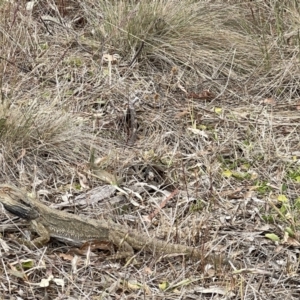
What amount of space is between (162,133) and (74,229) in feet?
4.57

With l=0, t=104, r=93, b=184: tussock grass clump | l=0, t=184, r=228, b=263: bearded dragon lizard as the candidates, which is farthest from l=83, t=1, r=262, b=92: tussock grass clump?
l=0, t=184, r=228, b=263: bearded dragon lizard

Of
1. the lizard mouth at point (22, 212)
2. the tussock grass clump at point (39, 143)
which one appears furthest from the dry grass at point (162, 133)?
the lizard mouth at point (22, 212)

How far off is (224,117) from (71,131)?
1.19 meters

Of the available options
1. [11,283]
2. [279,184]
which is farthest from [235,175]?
[11,283]

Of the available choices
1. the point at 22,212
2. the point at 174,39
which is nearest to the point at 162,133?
the point at 174,39

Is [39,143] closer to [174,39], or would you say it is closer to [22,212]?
[22,212]

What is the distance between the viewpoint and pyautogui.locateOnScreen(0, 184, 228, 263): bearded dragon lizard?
356cm

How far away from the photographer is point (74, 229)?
367 cm

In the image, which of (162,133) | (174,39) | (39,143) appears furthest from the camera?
(174,39)

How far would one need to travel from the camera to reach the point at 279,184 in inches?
171

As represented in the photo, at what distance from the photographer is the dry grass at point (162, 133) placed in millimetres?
3477

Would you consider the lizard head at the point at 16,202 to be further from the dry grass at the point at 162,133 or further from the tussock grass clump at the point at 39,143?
the tussock grass clump at the point at 39,143

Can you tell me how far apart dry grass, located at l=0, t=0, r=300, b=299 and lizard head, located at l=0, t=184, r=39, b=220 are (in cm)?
15

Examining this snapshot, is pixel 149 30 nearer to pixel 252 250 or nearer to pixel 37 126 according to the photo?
pixel 37 126
